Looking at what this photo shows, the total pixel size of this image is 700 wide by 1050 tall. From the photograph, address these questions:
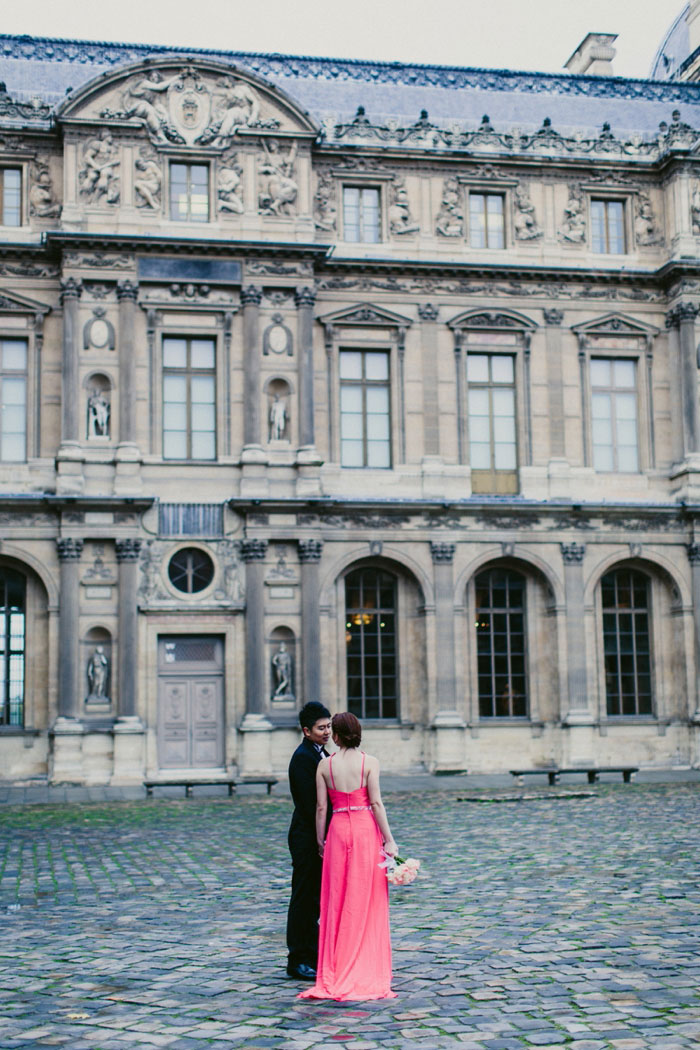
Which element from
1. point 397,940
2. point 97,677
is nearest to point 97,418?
point 97,677

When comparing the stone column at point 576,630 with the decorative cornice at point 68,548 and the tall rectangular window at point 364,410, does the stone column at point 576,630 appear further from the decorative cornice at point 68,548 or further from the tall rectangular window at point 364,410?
the decorative cornice at point 68,548

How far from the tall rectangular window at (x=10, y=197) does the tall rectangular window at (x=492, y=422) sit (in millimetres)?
10761

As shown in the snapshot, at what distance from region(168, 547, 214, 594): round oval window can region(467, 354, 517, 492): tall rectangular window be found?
6458 mm

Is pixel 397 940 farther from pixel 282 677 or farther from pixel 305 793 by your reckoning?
pixel 282 677

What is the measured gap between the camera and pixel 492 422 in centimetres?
3042

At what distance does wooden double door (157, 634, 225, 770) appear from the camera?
28.0m

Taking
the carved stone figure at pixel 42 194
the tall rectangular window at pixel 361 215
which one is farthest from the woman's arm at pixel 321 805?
the tall rectangular window at pixel 361 215

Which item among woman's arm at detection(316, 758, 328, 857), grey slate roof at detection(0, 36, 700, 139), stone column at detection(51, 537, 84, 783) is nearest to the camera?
woman's arm at detection(316, 758, 328, 857)

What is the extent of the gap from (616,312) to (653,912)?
21.8 meters

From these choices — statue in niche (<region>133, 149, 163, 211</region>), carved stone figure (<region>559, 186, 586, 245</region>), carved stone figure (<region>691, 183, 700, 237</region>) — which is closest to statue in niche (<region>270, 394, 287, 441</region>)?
statue in niche (<region>133, 149, 163, 211</region>)

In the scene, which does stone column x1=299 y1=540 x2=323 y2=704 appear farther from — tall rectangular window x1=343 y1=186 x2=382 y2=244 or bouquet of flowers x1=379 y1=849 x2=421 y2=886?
bouquet of flowers x1=379 y1=849 x2=421 y2=886

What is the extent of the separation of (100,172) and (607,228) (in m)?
12.1

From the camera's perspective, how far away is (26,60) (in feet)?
104

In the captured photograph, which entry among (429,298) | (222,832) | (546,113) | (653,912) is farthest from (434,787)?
(546,113)
